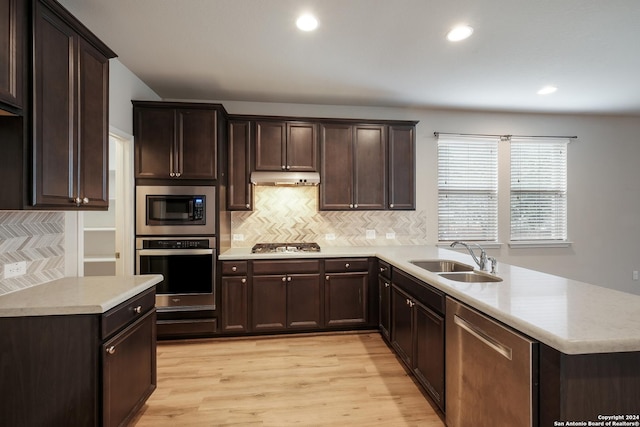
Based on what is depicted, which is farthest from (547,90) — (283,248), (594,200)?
(283,248)

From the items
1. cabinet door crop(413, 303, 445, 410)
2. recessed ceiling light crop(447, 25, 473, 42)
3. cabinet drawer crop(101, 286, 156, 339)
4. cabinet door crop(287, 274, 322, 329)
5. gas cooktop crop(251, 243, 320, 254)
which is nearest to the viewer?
cabinet drawer crop(101, 286, 156, 339)

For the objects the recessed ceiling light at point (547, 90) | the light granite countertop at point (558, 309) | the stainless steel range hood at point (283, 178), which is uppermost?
the recessed ceiling light at point (547, 90)

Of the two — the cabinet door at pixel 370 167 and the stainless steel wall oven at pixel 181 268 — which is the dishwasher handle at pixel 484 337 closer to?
the cabinet door at pixel 370 167

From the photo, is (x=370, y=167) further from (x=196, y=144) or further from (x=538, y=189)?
(x=538, y=189)

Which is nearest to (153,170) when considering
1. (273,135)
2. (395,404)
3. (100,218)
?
(273,135)

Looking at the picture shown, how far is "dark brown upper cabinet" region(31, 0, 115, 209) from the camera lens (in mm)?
1443

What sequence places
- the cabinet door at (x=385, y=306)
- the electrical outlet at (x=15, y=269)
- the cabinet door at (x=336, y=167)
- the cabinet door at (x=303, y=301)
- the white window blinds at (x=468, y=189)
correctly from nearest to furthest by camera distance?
1. the electrical outlet at (x=15, y=269)
2. the cabinet door at (x=385, y=306)
3. the cabinet door at (x=303, y=301)
4. the cabinet door at (x=336, y=167)
5. the white window blinds at (x=468, y=189)

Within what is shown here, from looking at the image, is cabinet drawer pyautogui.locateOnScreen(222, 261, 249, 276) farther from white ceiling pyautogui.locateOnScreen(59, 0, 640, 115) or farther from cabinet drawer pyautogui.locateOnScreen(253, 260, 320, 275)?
white ceiling pyautogui.locateOnScreen(59, 0, 640, 115)

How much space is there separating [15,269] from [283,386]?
1960 millimetres

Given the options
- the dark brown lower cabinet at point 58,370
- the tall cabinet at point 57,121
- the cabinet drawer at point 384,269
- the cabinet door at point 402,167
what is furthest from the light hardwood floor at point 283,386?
the cabinet door at point 402,167

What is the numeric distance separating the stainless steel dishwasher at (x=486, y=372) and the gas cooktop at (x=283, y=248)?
1.86 metres

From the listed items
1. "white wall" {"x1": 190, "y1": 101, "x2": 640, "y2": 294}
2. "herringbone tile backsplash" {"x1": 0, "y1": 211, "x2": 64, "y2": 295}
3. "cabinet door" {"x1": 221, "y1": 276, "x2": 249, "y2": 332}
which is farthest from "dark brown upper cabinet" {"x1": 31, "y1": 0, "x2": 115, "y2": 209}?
"white wall" {"x1": 190, "y1": 101, "x2": 640, "y2": 294}

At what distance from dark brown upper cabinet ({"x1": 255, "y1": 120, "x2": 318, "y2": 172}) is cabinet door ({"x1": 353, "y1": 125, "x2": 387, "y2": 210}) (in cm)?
54

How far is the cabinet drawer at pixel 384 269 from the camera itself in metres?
2.84
